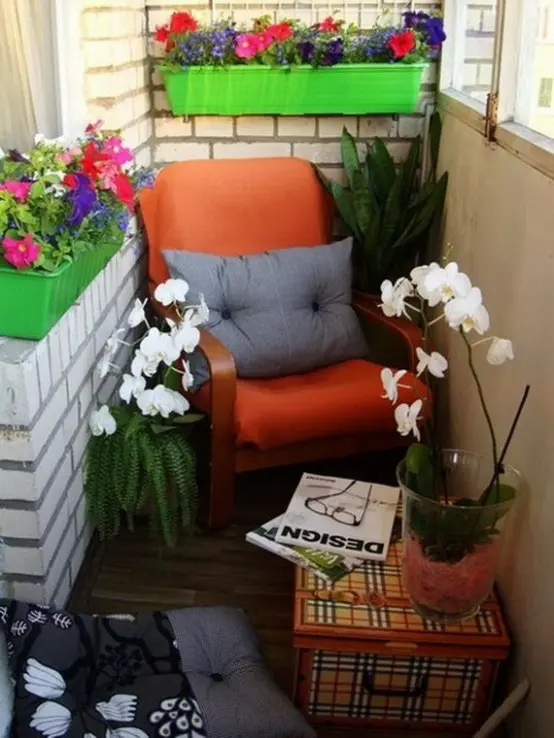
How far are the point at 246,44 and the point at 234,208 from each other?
1.79 feet

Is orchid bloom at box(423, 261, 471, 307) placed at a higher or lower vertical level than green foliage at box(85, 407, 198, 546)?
higher

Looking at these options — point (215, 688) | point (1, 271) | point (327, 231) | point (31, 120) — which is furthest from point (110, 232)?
point (327, 231)

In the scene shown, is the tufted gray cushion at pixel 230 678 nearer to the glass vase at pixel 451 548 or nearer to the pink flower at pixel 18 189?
the glass vase at pixel 451 548

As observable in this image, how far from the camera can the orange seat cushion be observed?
2.41 metres

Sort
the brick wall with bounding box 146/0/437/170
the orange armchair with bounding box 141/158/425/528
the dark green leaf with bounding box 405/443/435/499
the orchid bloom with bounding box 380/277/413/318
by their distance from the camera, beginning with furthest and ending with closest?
the brick wall with bounding box 146/0/437/170
the orange armchair with bounding box 141/158/425/528
the dark green leaf with bounding box 405/443/435/499
the orchid bloom with bounding box 380/277/413/318

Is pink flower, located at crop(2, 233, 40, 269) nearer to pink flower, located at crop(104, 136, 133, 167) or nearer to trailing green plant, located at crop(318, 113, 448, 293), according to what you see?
pink flower, located at crop(104, 136, 133, 167)

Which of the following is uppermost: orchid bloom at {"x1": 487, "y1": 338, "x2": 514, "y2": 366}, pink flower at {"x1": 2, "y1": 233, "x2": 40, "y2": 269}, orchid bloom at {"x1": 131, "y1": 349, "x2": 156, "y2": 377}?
pink flower at {"x1": 2, "y1": 233, "x2": 40, "y2": 269}

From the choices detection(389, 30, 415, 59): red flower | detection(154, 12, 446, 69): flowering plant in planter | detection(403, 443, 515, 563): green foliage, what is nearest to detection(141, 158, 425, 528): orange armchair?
detection(154, 12, 446, 69): flowering plant in planter

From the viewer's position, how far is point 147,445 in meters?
2.32

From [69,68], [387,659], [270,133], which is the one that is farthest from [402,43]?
[387,659]

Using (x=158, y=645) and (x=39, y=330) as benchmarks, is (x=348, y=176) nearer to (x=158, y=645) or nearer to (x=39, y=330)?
(x=39, y=330)

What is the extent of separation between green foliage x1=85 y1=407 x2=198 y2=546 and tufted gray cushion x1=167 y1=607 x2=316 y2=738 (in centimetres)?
43

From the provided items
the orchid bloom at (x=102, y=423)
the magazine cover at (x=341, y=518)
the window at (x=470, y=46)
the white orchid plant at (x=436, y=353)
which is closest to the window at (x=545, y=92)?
the window at (x=470, y=46)

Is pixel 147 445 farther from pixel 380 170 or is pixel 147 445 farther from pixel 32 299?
pixel 380 170
